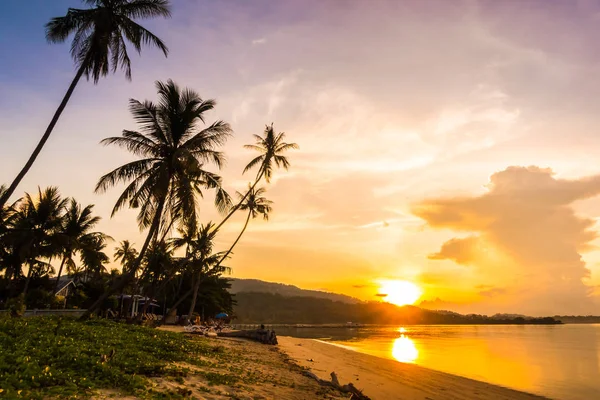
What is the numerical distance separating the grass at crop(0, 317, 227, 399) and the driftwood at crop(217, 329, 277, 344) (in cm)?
1584

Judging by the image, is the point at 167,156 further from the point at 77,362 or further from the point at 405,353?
the point at 405,353

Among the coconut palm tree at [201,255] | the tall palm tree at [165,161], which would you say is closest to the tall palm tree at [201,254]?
the coconut palm tree at [201,255]

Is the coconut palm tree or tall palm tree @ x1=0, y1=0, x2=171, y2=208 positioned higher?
tall palm tree @ x1=0, y1=0, x2=171, y2=208

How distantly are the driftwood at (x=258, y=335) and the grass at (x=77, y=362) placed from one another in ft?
52.0

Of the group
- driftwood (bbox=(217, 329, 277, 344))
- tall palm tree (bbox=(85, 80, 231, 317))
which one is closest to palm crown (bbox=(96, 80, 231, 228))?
tall palm tree (bbox=(85, 80, 231, 317))

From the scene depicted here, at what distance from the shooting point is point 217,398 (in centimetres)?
826

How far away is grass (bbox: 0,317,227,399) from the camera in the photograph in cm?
670

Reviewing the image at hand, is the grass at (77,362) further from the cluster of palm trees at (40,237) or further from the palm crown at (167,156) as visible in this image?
the cluster of palm trees at (40,237)

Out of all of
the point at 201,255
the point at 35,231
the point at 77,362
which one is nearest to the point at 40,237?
the point at 35,231

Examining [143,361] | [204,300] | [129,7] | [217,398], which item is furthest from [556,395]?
[204,300]

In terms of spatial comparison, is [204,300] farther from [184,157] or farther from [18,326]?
[18,326]

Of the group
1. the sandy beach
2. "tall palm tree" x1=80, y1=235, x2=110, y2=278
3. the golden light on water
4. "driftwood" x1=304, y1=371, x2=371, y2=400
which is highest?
"tall palm tree" x1=80, y1=235, x2=110, y2=278

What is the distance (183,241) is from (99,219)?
819 centimetres

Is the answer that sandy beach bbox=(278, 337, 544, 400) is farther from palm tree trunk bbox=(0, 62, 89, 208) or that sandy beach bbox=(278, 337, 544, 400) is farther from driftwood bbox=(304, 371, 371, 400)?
palm tree trunk bbox=(0, 62, 89, 208)
